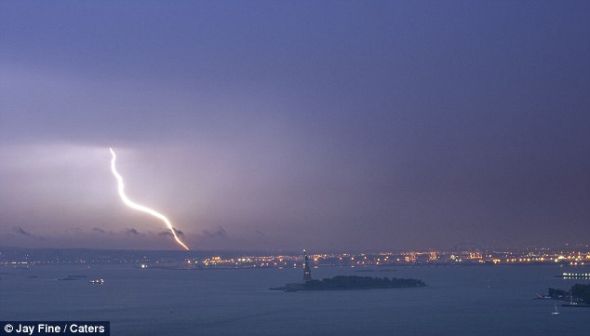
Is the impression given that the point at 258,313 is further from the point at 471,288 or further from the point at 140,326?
the point at 471,288

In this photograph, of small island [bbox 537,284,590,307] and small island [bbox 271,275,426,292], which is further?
small island [bbox 271,275,426,292]

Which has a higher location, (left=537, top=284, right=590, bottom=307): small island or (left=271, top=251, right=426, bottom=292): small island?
(left=271, top=251, right=426, bottom=292): small island

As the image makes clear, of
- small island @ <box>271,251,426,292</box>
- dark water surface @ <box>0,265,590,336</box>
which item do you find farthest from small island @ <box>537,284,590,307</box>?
small island @ <box>271,251,426,292</box>

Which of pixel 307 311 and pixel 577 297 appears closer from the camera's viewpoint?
pixel 307 311

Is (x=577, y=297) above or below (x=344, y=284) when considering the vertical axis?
below

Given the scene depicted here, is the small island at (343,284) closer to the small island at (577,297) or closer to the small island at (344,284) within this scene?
the small island at (344,284)

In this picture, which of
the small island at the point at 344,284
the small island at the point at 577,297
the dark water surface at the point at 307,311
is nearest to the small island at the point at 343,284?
the small island at the point at 344,284

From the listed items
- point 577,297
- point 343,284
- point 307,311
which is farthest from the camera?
point 343,284

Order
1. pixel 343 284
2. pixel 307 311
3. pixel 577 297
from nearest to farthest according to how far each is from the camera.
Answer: pixel 307 311 → pixel 577 297 → pixel 343 284

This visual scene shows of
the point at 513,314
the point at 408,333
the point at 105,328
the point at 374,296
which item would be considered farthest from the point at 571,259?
the point at 105,328

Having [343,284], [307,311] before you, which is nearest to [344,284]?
[343,284]

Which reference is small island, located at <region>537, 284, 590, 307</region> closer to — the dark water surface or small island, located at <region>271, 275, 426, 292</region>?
the dark water surface

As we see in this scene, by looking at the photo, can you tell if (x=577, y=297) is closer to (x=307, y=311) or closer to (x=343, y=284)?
(x=307, y=311)
